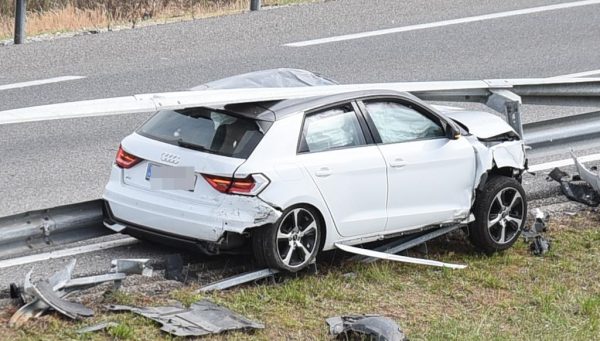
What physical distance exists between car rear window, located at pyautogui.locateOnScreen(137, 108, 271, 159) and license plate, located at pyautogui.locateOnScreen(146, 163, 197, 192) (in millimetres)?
187

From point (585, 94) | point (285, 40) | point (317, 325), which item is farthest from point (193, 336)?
point (285, 40)

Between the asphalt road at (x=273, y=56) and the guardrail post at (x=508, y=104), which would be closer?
the guardrail post at (x=508, y=104)

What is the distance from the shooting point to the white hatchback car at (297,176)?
859cm

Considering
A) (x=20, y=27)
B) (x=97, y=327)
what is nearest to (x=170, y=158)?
(x=97, y=327)

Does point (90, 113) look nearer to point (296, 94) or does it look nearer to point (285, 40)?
point (296, 94)

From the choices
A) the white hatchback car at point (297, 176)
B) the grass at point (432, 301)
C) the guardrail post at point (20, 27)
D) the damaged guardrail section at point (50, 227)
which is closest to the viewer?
the grass at point (432, 301)

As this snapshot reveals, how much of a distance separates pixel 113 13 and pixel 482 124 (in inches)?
359

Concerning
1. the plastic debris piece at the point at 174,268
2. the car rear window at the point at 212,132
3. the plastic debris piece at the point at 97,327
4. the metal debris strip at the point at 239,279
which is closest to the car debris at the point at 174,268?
the plastic debris piece at the point at 174,268

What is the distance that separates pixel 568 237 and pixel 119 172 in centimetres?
372

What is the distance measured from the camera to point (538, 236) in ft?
33.1

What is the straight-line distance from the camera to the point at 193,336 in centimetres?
774

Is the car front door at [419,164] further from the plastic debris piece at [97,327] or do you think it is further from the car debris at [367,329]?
the plastic debris piece at [97,327]

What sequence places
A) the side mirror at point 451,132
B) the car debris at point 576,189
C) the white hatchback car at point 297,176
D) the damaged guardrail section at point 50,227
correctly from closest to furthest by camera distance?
the damaged guardrail section at point 50,227
the white hatchback car at point 297,176
the side mirror at point 451,132
the car debris at point 576,189

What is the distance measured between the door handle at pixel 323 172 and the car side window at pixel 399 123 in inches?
24.4
